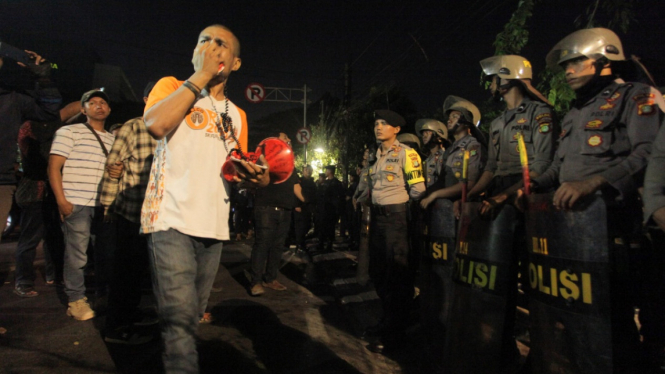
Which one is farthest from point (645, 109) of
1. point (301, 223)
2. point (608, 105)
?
point (301, 223)

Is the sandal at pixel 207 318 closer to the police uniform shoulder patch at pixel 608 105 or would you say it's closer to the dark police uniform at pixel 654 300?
the dark police uniform at pixel 654 300

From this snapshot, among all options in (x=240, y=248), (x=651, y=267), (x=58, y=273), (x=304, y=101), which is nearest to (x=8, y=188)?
(x=58, y=273)

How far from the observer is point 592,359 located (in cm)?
196

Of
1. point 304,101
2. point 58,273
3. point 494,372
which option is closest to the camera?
point 494,372

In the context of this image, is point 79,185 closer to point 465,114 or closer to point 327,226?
point 465,114

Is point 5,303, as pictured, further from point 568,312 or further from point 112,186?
point 568,312

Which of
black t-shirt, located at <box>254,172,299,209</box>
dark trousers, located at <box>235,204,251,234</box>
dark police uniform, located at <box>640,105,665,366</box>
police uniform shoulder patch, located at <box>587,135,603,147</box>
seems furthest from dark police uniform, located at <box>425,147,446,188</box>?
dark trousers, located at <box>235,204,251,234</box>

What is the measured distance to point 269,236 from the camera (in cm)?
593

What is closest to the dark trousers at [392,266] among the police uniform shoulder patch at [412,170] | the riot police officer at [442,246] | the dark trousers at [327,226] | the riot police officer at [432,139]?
the riot police officer at [442,246]

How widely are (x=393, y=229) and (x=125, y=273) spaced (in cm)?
244

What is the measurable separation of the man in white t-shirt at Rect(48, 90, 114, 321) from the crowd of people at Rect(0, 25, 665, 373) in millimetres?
14

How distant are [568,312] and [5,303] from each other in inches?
212

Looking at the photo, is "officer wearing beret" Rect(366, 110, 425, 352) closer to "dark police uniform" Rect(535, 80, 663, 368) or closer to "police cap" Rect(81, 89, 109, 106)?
"dark police uniform" Rect(535, 80, 663, 368)

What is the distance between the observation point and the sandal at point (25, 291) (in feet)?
15.9
